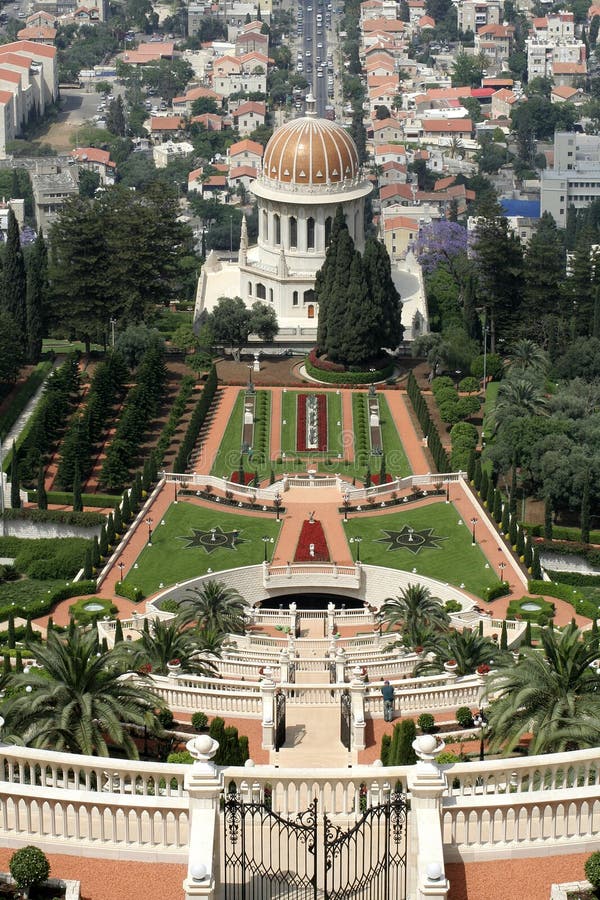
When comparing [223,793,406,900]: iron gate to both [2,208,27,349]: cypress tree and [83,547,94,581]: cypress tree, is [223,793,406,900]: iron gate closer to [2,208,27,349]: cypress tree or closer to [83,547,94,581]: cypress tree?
[83,547,94,581]: cypress tree

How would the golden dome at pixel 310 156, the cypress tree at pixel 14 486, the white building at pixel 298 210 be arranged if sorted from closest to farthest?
the cypress tree at pixel 14 486 → the white building at pixel 298 210 → the golden dome at pixel 310 156

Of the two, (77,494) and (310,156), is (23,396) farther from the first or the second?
(310,156)

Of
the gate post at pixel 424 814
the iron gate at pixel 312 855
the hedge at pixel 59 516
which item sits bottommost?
the hedge at pixel 59 516

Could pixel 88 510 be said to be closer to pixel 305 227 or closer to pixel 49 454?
pixel 49 454

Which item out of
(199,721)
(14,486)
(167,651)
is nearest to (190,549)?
(14,486)

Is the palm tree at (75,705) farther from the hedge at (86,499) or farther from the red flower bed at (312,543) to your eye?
the hedge at (86,499)

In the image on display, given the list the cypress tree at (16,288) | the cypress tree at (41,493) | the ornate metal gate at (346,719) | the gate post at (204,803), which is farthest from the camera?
the cypress tree at (16,288)

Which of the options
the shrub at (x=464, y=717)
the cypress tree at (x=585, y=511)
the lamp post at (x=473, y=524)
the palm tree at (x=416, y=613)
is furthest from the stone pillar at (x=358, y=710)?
the cypress tree at (x=585, y=511)

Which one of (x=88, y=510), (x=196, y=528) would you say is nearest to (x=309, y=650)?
(x=196, y=528)
